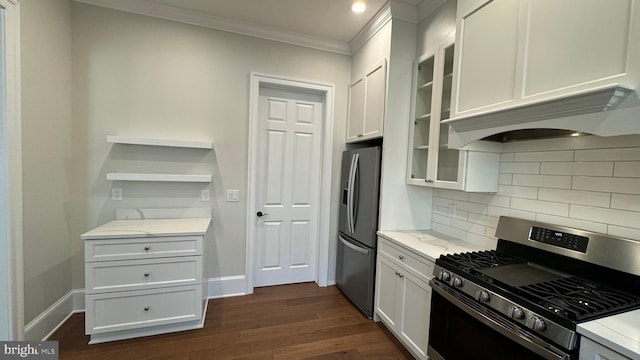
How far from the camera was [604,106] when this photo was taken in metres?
1.13

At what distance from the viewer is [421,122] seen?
8.19 ft

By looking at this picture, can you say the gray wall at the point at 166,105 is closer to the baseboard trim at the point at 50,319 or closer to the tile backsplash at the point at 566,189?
the baseboard trim at the point at 50,319

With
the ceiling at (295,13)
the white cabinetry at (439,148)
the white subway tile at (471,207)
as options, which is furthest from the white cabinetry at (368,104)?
the white subway tile at (471,207)

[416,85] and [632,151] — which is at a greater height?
[416,85]

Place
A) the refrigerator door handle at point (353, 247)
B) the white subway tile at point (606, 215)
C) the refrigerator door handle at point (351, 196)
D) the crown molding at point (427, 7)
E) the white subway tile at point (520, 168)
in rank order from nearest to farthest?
the white subway tile at point (606, 215) < the white subway tile at point (520, 168) < the crown molding at point (427, 7) < the refrigerator door handle at point (353, 247) < the refrigerator door handle at point (351, 196)

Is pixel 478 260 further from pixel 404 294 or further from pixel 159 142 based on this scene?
pixel 159 142

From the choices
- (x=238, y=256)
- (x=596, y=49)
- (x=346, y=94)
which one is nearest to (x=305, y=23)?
(x=346, y=94)

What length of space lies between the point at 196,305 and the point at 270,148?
5.77ft

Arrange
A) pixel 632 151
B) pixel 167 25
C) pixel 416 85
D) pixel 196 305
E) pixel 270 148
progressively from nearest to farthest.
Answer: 1. pixel 632 151
2. pixel 196 305
3. pixel 416 85
4. pixel 167 25
5. pixel 270 148

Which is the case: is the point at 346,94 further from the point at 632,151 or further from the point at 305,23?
the point at 632,151

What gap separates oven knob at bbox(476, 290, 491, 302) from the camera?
139cm

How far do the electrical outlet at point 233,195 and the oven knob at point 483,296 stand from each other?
93.6 inches

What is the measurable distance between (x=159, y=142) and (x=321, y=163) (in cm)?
173

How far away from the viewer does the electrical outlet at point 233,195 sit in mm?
2936
